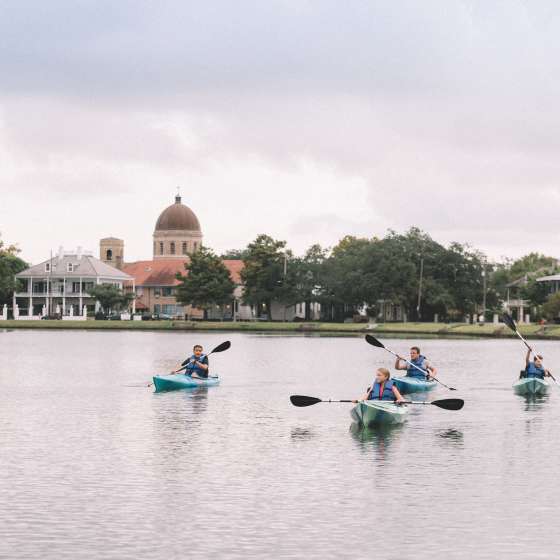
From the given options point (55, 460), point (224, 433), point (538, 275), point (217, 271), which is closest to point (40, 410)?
point (224, 433)

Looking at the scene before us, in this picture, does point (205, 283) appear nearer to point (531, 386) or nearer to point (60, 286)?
point (60, 286)

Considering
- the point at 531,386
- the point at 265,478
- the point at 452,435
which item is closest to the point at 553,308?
the point at 531,386

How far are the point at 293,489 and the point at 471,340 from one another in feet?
331

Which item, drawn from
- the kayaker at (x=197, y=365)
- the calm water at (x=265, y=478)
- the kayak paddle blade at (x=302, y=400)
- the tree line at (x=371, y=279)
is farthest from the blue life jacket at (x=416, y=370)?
the tree line at (x=371, y=279)

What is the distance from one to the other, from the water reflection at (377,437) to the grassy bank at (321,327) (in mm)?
87906

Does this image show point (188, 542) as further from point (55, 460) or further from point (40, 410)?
point (40, 410)

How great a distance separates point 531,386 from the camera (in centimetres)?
4662

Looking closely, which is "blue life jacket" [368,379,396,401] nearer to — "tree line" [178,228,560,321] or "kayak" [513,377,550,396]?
"kayak" [513,377,550,396]

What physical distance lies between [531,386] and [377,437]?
1572cm

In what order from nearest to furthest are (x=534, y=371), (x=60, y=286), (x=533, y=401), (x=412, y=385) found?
1. (x=533, y=401)
2. (x=412, y=385)
3. (x=534, y=371)
4. (x=60, y=286)

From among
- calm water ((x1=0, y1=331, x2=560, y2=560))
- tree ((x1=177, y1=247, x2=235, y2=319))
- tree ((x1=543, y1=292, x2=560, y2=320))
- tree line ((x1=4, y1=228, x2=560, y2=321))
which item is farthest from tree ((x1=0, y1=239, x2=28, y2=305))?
calm water ((x1=0, y1=331, x2=560, y2=560))

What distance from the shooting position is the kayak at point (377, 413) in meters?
33.6

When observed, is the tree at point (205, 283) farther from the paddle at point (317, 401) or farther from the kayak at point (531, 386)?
the paddle at point (317, 401)

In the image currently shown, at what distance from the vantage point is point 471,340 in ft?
404
